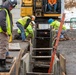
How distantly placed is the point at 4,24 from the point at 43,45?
6830 millimetres

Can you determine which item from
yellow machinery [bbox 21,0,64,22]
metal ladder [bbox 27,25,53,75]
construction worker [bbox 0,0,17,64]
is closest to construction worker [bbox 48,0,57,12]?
yellow machinery [bbox 21,0,64,22]

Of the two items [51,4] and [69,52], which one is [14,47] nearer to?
[69,52]

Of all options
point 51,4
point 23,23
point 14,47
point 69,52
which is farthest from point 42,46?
point 51,4

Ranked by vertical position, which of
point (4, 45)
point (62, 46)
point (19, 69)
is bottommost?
point (62, 46)

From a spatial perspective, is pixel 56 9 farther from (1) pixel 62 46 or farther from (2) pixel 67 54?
(2) pixel 67 54

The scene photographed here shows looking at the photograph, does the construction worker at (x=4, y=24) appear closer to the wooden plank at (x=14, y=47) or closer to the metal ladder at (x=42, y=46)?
the wooden plank at (x=14, y=47)

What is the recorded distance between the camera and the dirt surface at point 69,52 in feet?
38.0

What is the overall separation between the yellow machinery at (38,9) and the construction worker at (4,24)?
35.7 ft

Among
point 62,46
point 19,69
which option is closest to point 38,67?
point 19,69

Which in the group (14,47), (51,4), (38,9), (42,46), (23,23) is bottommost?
(42,46)

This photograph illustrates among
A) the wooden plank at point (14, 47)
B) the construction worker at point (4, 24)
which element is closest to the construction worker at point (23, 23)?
the wooden plank at point (14, 47)

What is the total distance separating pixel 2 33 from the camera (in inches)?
352

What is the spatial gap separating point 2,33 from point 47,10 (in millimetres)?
11635

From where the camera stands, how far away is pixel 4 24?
8656mm
